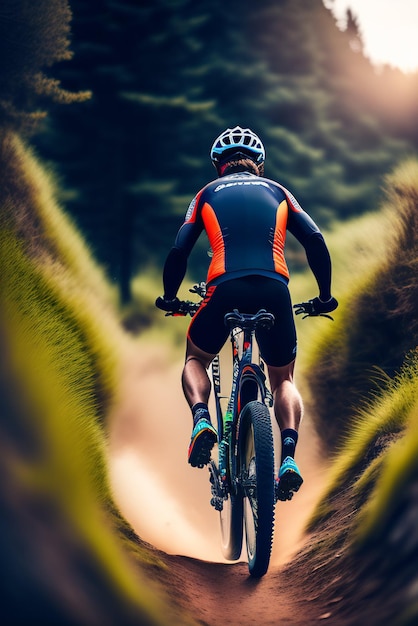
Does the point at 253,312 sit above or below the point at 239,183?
below

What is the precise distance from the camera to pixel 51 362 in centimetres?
652

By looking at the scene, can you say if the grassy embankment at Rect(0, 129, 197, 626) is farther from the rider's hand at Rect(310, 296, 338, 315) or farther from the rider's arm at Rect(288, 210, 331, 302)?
the rider's arm at Rect(288, 210, 331, 302)

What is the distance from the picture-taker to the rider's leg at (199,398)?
4809 mm

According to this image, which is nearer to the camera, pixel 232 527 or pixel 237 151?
pixel 232 527

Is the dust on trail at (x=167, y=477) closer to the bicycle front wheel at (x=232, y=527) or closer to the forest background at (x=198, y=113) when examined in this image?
the bicycle front wheel at (x=232, y=527)

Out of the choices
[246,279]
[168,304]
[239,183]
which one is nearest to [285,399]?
[246,279]

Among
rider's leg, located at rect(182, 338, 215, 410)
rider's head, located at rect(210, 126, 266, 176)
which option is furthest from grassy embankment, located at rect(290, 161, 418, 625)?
rider's head, located at rect(210, 126, 266, 176)

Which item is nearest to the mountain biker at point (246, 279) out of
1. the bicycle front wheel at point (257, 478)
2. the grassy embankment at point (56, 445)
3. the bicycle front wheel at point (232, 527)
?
the bicycle front wheel at point (257, 478)

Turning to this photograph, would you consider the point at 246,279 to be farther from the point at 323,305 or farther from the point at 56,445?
the point at 56,445

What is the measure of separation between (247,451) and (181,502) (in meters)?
3.04

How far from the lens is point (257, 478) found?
14.8ft

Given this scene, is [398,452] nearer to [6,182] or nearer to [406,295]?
[406,295]

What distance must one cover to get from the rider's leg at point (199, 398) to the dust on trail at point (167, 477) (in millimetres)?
1726

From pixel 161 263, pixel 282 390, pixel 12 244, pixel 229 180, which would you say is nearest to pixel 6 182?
pixel 12 244
